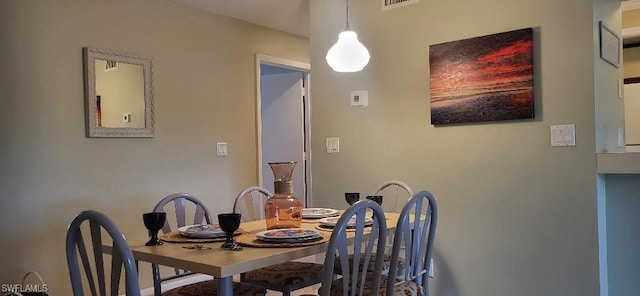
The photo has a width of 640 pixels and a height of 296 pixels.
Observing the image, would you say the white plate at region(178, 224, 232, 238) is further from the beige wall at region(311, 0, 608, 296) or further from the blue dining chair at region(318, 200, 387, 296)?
the beige wall at region(311, 0, 608, 296)

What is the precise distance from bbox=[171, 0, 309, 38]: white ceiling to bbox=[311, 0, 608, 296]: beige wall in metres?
0.51

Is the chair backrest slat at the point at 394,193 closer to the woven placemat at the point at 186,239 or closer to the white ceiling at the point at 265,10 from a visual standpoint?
the woven placemat at the point at 186,239

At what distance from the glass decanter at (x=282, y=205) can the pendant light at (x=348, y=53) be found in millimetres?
895

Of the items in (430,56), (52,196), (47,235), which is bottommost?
(47,235)

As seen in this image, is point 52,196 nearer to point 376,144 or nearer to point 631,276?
point 376,144

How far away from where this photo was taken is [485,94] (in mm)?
2771

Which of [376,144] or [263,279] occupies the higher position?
[376,144]

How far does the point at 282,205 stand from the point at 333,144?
4.40 ft

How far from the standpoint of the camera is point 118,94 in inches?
133

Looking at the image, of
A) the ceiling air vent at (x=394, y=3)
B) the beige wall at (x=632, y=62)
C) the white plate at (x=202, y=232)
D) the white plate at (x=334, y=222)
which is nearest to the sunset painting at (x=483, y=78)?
the ceiling air vent at (x=394, y=3)

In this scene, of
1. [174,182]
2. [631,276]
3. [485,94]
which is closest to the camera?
[631,276]

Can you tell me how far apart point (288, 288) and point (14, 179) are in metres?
1.72

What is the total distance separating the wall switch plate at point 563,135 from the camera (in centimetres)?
253

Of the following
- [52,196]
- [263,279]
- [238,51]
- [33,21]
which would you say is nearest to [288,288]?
[263,279]
